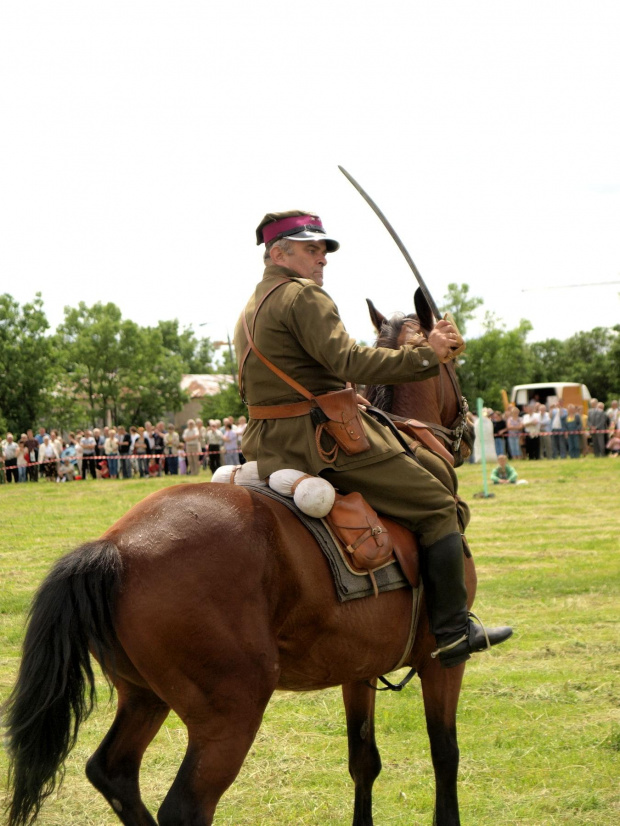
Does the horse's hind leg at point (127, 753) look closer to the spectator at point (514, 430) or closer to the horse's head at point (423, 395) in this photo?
the horse's head at point (423, 395)

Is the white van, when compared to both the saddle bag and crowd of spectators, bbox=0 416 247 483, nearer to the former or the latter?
crowd of spectators, bbox=0 416 247 483

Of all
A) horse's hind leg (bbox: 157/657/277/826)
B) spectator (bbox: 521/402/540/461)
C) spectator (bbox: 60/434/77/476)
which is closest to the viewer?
horse's hind leg (bbox: 157/657/277/826)

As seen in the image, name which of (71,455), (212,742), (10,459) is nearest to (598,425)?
(71,455)

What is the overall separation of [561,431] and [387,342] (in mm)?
27718

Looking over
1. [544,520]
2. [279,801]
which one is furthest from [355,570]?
[544,520]

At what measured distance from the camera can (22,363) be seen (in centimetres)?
5062

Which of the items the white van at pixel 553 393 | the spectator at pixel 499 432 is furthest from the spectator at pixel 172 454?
the white van at pixel 553 393

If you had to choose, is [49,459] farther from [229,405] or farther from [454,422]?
[454,422]

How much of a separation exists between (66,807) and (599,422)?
28.2 m

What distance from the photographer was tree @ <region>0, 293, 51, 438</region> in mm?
50406

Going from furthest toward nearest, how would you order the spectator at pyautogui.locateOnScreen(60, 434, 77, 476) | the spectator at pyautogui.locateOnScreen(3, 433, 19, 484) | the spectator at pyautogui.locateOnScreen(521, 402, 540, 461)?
the spectator at pyautogui.locateOnScreen(60, 434, 77, 476), the spectator at pyautogui.locateOnScreen(3, 433, 19, 484), the spectator at pyautogui.locateOnScreen(521, 402, 540, 461)

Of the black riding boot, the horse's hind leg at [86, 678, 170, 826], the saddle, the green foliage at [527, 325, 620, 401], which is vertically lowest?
the horse's hind leg at [86, 678, 170, 826]

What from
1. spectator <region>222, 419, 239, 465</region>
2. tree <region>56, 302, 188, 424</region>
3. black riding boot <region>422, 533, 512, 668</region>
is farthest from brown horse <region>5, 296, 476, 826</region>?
tree <region>56, 302, 188, 424</region>

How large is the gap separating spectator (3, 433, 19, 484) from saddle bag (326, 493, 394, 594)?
30.3 meters
